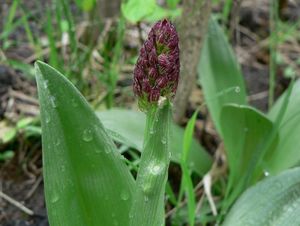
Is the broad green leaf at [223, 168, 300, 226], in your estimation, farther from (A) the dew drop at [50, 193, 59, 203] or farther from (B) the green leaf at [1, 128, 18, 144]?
(B) the green leaf at [1, 128, 18, 144]

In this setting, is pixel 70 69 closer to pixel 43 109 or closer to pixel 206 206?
pixel 206 206

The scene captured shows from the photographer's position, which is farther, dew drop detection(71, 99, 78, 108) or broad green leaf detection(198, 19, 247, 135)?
broad green leaf detection(198, 19, 247, 135)

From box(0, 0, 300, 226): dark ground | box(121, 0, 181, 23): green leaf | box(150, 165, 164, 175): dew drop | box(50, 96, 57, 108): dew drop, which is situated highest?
box(50, 96, 57, 108): dew drop

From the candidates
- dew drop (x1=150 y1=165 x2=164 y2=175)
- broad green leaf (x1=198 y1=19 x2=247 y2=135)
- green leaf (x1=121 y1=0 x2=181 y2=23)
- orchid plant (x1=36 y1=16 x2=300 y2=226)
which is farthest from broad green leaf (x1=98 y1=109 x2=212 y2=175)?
dew drop (x1=150 y1=165 x2=164 y2=175)

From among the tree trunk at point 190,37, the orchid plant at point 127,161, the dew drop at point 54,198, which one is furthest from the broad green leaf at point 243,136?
the dew drop at point 54,198

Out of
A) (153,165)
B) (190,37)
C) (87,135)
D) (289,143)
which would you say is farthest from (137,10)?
(153,165)

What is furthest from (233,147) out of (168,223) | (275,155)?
(168,223)

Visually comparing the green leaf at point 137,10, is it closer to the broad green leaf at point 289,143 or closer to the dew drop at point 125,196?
the broad green leaf at point 289,143
